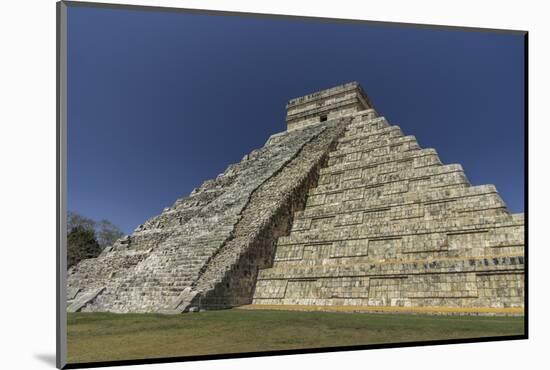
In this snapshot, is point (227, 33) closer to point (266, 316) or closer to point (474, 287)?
point (266, 316)

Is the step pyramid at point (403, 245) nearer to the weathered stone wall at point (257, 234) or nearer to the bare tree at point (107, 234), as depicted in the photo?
the weathered stone wall at point (257, 234)

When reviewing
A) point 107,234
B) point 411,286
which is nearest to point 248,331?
point 411,286

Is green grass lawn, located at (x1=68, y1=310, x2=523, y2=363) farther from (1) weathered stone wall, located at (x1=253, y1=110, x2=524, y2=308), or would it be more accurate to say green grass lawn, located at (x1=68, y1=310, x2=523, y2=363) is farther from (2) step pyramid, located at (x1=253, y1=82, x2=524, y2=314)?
(1) weathered stone wall, located at (x1=253, y1=110, x2=524, y2=308)

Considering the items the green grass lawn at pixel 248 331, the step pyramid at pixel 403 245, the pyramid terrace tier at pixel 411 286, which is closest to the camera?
the green grass lawn at pixel 248 331

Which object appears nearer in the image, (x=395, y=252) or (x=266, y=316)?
(x=266, y=316)

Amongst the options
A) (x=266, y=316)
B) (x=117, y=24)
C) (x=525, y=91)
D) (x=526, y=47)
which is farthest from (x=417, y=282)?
(x=117, y=24)

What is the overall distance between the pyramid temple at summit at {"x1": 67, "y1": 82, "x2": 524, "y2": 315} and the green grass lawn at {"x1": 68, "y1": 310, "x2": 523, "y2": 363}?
0.90m

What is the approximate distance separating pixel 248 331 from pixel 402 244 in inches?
197

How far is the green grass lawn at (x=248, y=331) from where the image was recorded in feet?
25.7

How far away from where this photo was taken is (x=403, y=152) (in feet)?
52.0

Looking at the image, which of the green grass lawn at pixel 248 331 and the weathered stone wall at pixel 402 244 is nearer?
the green grass lawn at pixel 248 331

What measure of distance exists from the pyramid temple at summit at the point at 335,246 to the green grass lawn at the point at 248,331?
35.2 inches

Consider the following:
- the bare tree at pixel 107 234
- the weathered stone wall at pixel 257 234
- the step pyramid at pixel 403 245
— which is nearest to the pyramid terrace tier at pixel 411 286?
the step pyramid at pixel 403 245

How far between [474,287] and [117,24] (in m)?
8.38
